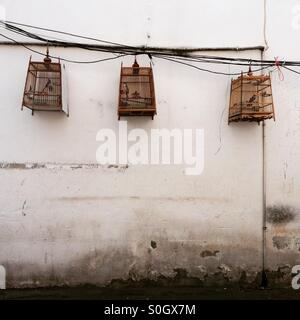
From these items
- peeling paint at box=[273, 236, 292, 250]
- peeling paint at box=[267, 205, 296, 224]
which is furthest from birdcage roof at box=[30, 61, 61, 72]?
peeling paint at box=[273, 236, 292, 250]

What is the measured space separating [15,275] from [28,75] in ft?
8.63

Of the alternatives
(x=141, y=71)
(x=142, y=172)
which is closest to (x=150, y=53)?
(x=141, y=71)

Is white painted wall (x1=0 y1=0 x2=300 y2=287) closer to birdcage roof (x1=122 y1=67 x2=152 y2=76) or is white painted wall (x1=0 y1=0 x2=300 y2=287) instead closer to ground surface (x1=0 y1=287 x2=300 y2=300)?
ground surface (x1=0 y1=287 x2=300 y2=300)

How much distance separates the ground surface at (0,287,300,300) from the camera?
6016mm

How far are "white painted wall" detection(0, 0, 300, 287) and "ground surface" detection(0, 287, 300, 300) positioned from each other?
140mm

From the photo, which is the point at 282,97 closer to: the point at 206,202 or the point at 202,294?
the point at 206,202

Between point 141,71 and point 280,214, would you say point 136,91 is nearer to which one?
point 141,71

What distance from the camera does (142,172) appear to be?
20.7ft

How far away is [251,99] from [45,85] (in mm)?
2648

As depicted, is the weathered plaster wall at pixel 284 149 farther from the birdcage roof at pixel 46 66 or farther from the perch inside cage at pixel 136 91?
the birdcage roof at pixel 46 66

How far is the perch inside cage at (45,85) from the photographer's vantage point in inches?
229

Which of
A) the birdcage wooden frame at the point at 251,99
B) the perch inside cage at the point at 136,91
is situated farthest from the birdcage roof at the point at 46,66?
the birdcage wooden frame at the point at 251,99
